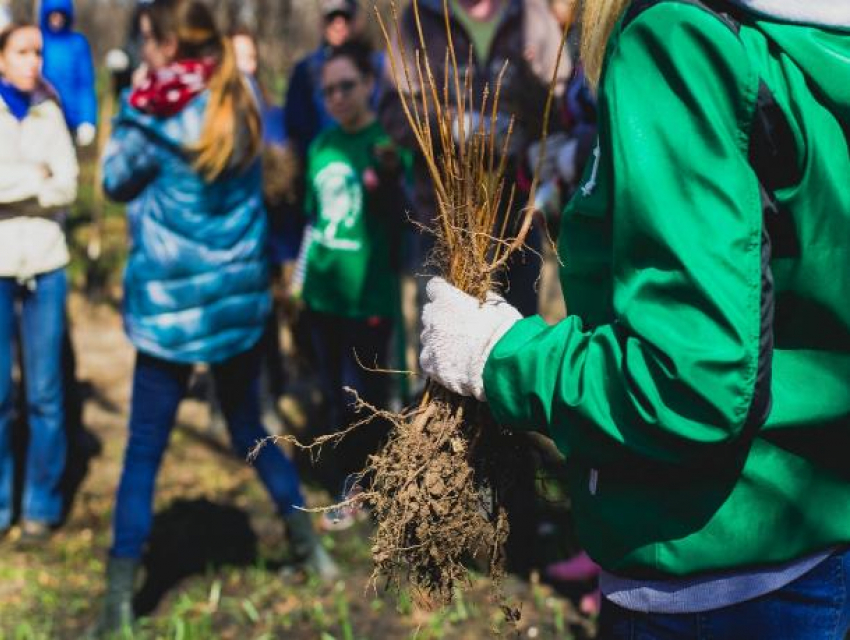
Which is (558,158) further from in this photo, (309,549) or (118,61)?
(118,61)

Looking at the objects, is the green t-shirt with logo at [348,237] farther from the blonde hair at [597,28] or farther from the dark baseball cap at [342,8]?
the blonde hair at [597,28]

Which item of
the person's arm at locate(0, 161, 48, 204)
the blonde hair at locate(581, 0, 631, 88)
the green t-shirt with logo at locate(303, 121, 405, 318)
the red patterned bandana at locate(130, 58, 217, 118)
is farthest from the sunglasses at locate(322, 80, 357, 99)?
the blonde hair at locate(581, 0, 631, 88)

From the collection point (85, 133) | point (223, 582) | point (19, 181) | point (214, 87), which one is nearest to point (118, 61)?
point (85, 133)

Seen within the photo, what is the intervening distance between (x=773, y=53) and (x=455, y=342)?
1.94 feet

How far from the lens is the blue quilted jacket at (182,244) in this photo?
359cm

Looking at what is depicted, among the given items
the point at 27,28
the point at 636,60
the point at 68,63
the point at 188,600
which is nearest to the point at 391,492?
the point at 636,60

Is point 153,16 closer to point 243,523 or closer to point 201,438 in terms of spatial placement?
point 243,523

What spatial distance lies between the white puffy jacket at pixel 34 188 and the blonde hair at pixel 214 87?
920 mm

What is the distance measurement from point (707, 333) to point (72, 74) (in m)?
5.09

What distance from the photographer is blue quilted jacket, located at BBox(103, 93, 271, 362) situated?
3594 millimetres

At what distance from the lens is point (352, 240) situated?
4.56 m

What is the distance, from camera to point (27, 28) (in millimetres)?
4457

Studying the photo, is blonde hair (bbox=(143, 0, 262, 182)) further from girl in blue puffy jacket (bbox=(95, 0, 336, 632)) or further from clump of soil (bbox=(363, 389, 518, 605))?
clump of soil (bbox=(363, 389, 518, 605))

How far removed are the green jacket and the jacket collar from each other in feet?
0.04
